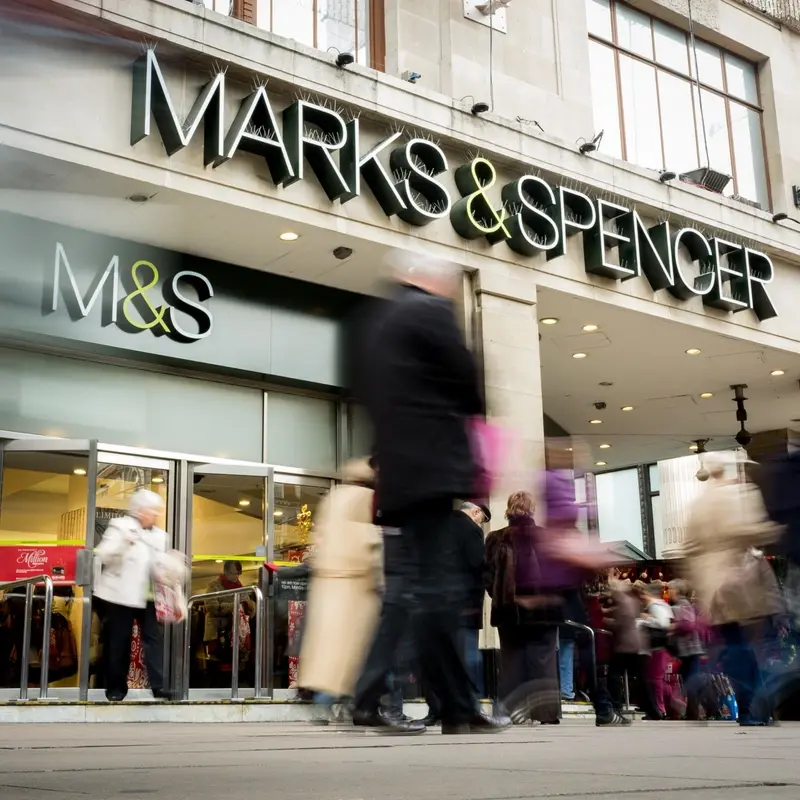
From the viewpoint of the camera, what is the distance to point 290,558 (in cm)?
1274

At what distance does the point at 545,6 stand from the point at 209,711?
10384mm

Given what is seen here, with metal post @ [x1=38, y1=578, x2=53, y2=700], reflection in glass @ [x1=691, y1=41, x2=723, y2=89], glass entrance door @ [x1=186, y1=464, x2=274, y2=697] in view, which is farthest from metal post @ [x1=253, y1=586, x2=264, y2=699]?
reflection in glass @ [x1=691, y1=41, x2=723, y2=89]

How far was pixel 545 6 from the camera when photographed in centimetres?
1489

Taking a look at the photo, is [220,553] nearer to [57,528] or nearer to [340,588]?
[57,528]

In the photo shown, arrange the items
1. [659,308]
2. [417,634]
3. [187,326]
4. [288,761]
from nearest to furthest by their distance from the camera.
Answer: [288,761] → [417,634] → [187,326] → [659,308]

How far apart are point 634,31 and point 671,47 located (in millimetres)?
861

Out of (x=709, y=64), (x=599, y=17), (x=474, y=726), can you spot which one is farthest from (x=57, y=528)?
(x=709, y=64)

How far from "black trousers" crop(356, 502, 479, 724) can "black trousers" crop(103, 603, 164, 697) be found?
→ 202 inches

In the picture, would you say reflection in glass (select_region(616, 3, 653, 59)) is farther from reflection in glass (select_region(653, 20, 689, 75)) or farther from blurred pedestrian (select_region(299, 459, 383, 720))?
blurred pedestrian (select_region(299, 459, 383, 720))

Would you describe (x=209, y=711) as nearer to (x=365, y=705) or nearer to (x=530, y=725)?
(x=530, y=725)

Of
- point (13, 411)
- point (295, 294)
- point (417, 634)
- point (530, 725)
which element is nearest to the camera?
point (417, 634)

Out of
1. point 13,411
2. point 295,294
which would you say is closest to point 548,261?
point 295,294

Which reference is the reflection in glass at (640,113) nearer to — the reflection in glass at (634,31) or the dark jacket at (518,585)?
the reflection in glass at (634,31)

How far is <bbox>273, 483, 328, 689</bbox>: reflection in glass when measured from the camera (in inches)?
455
